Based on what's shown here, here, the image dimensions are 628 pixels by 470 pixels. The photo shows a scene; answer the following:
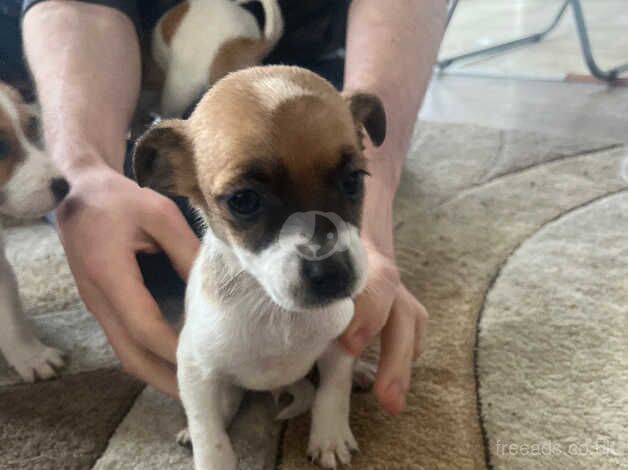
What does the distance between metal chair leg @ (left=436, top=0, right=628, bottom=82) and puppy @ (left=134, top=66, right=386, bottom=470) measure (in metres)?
2.10

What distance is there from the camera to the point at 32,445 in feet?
4.19

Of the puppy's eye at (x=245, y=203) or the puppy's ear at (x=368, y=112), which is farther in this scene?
the puppy's ear at (x=368, y=112)

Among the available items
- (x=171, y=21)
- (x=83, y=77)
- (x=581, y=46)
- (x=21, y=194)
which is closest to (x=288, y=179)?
(x=21, y=194)

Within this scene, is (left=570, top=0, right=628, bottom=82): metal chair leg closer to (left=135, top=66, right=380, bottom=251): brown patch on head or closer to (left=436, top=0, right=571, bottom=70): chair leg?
(left=436, top=0, right=571, bottom=70): chair leg

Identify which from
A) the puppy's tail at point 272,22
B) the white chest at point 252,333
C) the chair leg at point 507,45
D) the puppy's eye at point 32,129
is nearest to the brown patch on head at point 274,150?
the white chest at point 252,333

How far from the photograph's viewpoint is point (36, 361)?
1.48m

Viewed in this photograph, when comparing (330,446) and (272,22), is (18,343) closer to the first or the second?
(330,446)

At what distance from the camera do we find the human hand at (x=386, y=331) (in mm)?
1148

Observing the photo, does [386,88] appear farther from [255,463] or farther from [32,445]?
[32,445]

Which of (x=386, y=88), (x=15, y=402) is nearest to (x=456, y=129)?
(x=386, y=88)

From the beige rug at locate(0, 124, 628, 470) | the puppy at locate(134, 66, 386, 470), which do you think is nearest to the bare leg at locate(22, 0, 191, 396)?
the puppy at locate(134, 66, 386, 470)

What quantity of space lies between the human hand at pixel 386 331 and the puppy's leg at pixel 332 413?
4cm

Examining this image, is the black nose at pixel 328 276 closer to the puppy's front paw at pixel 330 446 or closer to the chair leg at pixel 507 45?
the puppy's front paw at pixel 330 446

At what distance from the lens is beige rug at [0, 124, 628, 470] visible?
3.99 ft
